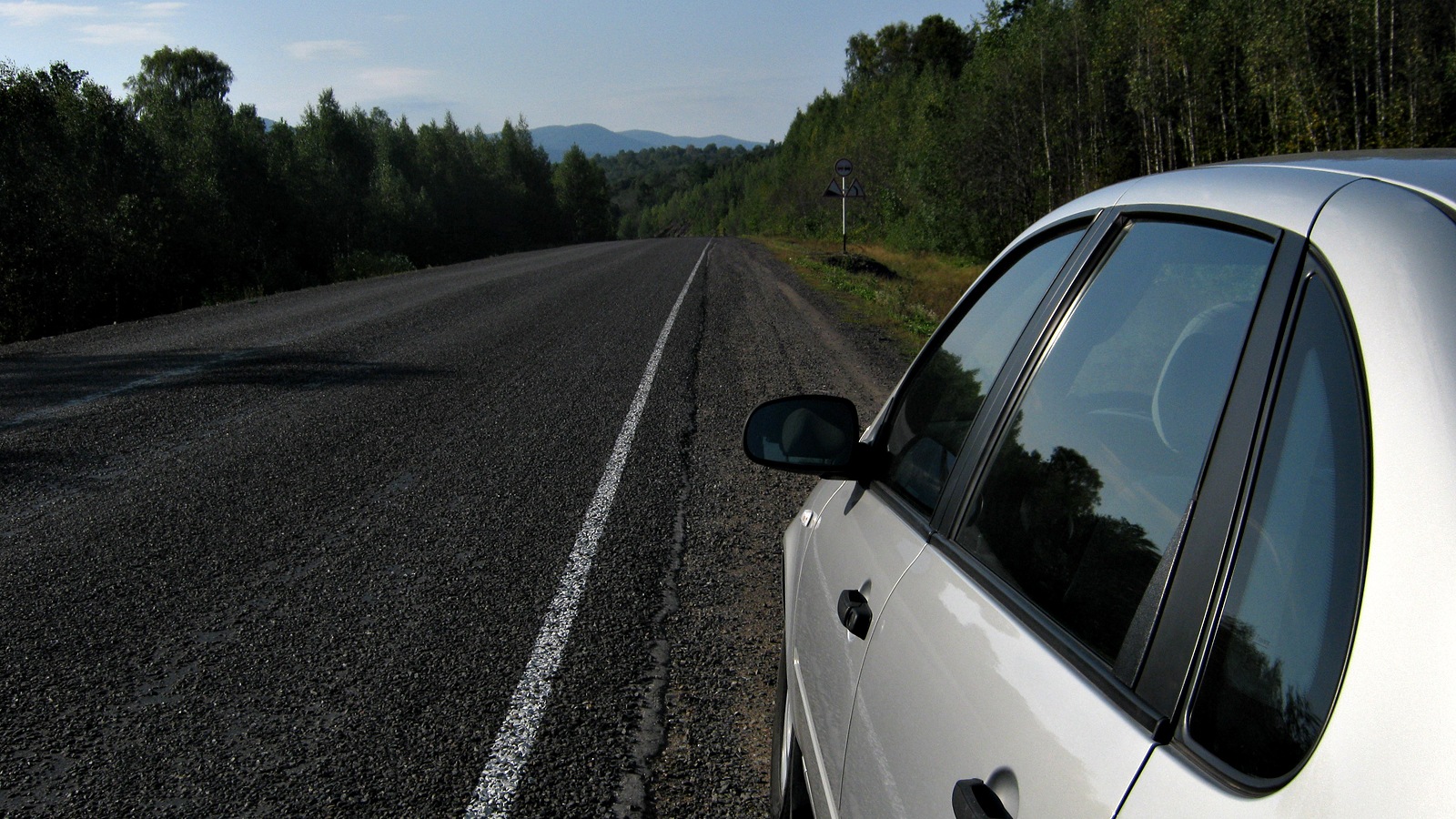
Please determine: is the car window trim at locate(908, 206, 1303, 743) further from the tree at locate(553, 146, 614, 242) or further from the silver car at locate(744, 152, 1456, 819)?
the tree at locate(553, 146, 614, 242)

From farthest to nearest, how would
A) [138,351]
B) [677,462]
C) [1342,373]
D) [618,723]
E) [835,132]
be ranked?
[835,132]
[138,351]
[677,462]
[618,723]
[1342,373]

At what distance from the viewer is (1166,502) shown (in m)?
1.17

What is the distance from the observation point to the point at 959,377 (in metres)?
2.03

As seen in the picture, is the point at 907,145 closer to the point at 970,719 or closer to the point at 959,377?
the point at 959,377

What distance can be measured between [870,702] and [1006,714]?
491mm

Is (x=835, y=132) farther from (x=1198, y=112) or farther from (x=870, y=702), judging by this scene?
(x=870, y=702)

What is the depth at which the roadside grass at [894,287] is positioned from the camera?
13445 millimetres

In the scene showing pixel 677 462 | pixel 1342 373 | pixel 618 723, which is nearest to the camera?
pixel 1342 373

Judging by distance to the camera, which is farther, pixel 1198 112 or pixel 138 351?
pixel 1198 112

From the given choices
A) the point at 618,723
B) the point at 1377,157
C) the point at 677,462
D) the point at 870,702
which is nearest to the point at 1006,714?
the point at 870,702

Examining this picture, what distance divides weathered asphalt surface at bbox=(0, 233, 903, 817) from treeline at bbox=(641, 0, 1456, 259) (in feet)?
27.5

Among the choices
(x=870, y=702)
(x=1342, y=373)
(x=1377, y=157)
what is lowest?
(x=870, y=702)

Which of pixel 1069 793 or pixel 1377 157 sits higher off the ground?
pixel 1377 157

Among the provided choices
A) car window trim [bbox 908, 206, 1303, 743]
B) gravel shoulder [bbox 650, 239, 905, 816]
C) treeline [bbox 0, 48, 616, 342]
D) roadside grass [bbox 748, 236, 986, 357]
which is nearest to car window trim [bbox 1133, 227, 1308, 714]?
car window trim [bbox 908, 206, 1303, 743]
